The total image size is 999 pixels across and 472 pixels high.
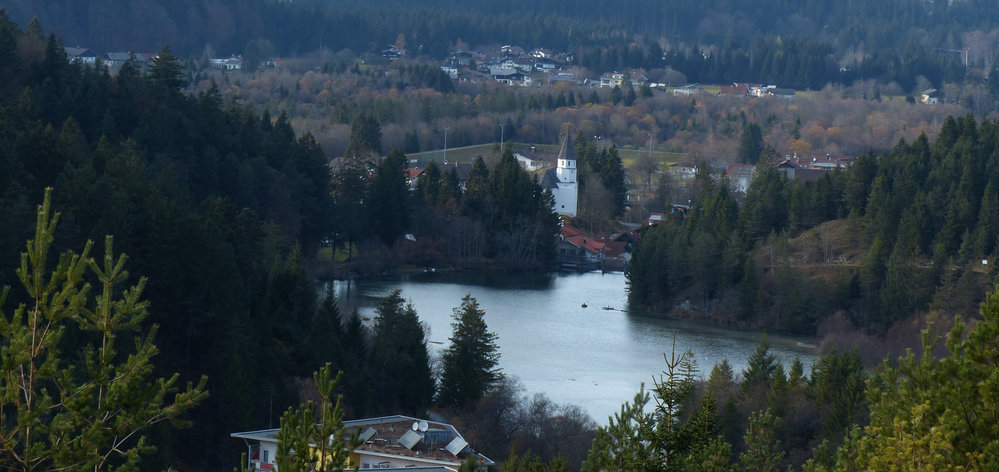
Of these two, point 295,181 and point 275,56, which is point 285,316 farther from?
point 275,56

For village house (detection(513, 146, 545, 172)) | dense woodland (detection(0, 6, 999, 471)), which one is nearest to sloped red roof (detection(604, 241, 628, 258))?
dense woodland (detection(0, 6, 999, 471))

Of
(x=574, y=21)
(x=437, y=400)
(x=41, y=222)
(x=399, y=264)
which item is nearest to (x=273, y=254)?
(x=437, y=400)

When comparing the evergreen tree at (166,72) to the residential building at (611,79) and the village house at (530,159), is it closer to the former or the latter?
the village house at (530,159)

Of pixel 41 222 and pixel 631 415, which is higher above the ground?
pixel 41 222

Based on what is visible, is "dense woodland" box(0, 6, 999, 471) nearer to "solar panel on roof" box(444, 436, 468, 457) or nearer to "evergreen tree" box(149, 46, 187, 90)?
"evergreen tree" box(149, 46, 187, 90)

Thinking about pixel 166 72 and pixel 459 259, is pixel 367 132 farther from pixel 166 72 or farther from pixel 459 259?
pixel 166 72

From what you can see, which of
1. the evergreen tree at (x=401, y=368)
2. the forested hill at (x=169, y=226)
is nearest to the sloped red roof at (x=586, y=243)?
the forested hill at (x=169, y=226)
